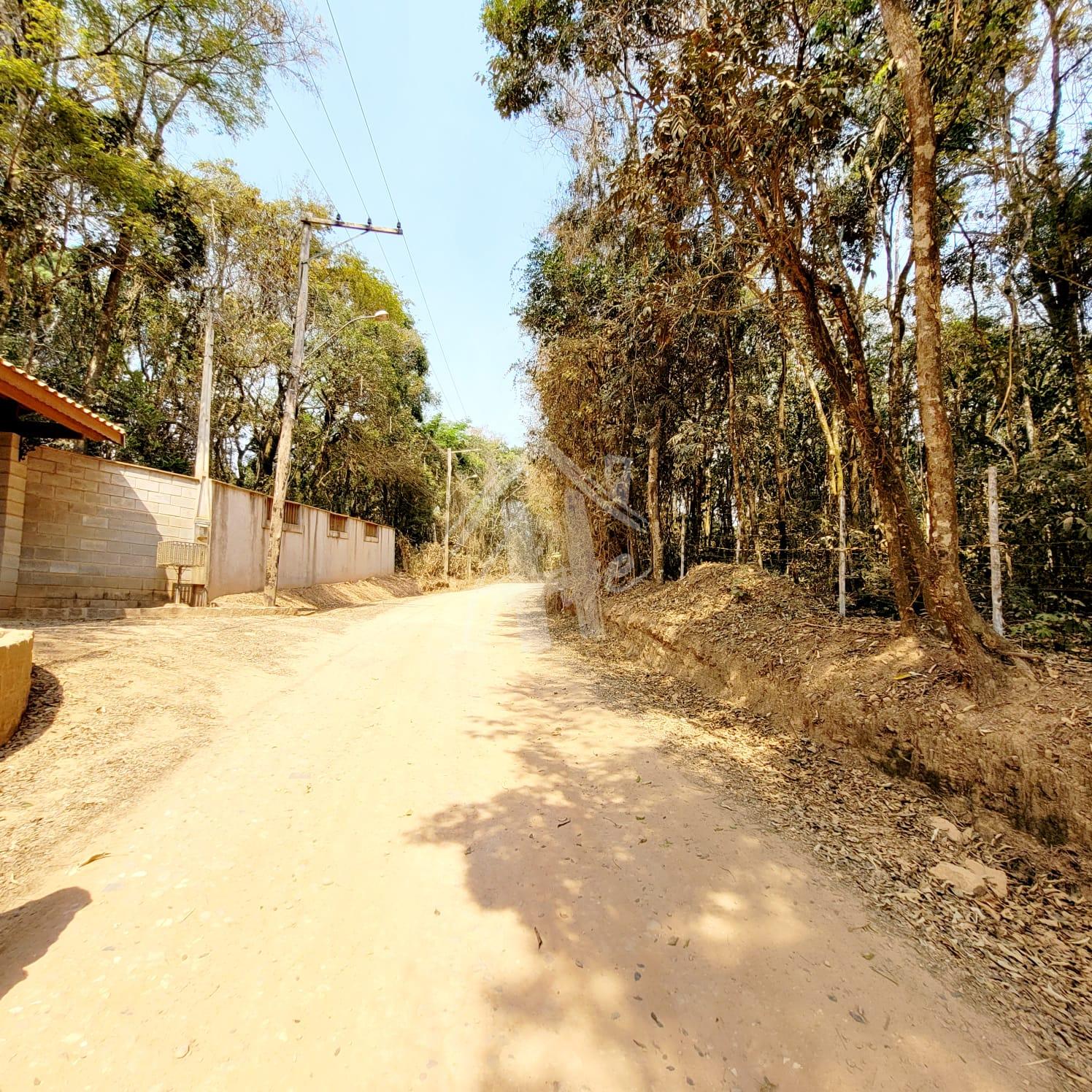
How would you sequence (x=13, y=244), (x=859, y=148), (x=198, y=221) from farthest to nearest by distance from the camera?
(x=198, y=221)
(x=13, y=244)
(x=859, y=148)

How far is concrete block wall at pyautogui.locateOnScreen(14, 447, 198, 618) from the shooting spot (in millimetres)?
6730

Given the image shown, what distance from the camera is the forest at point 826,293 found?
11.0 ft

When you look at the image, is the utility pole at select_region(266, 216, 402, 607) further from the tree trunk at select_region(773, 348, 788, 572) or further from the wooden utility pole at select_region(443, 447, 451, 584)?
the wooden utility pole at select_region(443, 447, 451, 584)

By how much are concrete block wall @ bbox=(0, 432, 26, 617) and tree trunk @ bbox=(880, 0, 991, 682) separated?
9.72m

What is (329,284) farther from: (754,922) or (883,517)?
(754,922)

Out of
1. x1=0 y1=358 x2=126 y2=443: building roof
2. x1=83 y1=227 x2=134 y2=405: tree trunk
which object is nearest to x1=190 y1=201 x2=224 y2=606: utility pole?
x1=83 y1=227 x2=134 y2=405: tree trunk

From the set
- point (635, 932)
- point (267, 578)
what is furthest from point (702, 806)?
point (267, 578)

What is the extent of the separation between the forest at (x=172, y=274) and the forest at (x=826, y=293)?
6424mm

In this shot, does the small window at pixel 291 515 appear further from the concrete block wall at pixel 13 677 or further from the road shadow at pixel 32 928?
the road shadow at pixel 32 928

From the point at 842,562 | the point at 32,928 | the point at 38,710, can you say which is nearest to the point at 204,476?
the point at 38,710

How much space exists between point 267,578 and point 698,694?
28.8 ft

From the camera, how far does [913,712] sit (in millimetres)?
2928

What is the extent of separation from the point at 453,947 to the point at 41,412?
24.7 feet

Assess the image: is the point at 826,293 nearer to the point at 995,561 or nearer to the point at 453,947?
the point at 995,561
